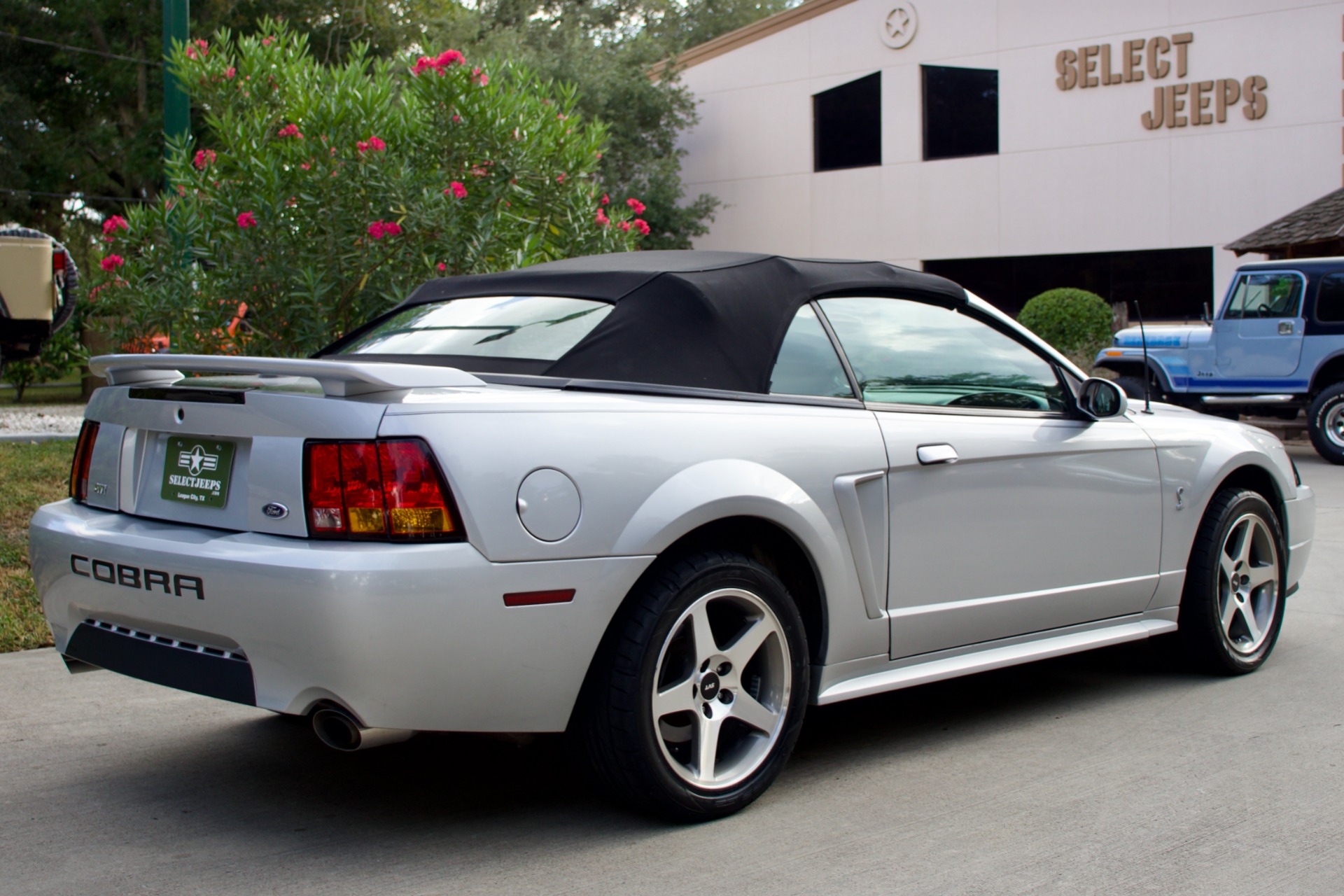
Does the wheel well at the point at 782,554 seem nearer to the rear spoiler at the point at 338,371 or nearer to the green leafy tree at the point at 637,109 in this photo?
the rear spoiler at the point at 338,371

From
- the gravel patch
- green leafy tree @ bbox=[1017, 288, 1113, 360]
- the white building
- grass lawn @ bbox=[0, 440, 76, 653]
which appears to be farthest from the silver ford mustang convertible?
the white building

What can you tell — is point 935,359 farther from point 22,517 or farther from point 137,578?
point 22,517

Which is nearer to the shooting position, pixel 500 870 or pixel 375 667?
pixel 375 667

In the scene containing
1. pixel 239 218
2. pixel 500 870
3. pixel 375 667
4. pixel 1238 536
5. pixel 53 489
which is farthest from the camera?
pixel 53 489

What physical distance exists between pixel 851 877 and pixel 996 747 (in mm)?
1297

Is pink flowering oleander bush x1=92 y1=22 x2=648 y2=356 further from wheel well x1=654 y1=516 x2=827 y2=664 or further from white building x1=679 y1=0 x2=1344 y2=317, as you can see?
white building x1=679 y1=0 x2=1344 y2=317

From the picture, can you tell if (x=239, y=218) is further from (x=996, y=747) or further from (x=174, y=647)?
(x=996, y=747)

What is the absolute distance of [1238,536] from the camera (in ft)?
17.3

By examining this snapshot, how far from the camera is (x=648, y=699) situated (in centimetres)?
341

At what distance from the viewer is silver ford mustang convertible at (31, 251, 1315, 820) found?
3.16m

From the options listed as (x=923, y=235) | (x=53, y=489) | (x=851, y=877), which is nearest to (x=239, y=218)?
(x=53, y=489)

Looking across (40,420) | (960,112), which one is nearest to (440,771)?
(40,420)

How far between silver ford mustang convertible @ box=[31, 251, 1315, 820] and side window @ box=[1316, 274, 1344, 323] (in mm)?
11923

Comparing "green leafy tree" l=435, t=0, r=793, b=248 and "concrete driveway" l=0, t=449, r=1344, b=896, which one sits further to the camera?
"green leafy tree" l=435, t=0, r=793, b=248
